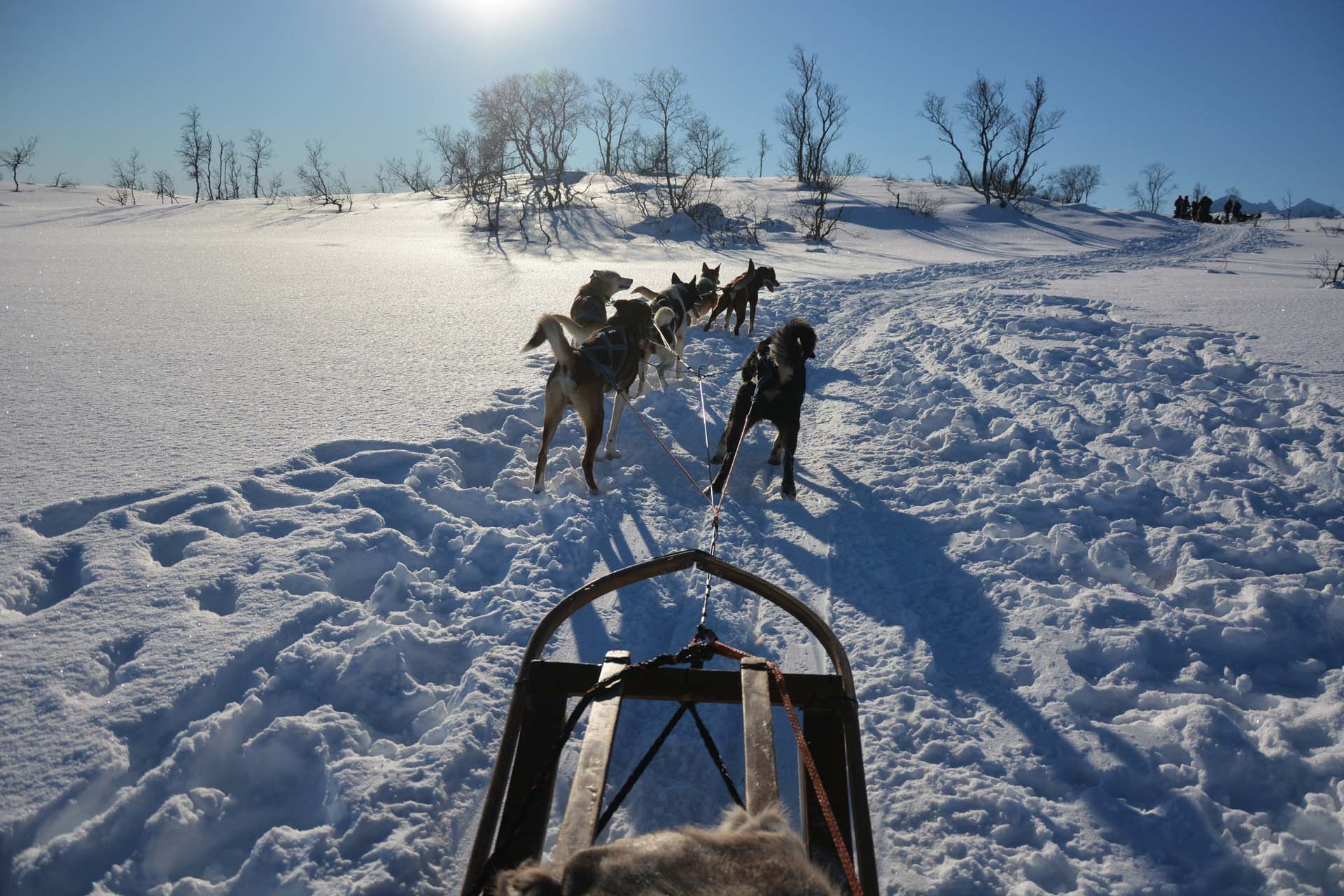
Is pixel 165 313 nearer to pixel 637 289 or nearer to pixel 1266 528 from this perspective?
pixel 637 289

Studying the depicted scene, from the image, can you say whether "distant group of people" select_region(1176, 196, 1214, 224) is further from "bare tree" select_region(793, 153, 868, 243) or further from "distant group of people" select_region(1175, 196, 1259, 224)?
"bare tree" select_region(793, 153, 868, 243)

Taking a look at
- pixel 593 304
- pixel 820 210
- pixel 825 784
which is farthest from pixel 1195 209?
pixel 825 784

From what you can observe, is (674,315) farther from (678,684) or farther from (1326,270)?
(1326,270)

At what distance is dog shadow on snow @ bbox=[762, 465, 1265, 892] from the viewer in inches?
82.9

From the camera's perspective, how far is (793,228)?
27469 mm

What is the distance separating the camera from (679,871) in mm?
1113

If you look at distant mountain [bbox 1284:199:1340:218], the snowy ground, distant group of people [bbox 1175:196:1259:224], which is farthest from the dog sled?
distant mountain [bbox 1284:199:1340:218]

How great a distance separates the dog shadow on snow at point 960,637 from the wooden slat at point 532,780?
1190 millimetres

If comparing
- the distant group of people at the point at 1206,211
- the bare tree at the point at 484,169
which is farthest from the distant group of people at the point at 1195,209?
the bare tree at the point at 484,169

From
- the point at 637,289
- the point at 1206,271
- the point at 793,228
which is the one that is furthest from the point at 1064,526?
the point at 793,228

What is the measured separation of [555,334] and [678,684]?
2849 millimetres

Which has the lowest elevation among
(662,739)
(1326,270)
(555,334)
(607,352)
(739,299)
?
(662,739)

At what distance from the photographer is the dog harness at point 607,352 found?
4828 mm

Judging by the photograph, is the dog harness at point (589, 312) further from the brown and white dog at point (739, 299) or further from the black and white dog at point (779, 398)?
the brown and white dog at point (739, 299)
